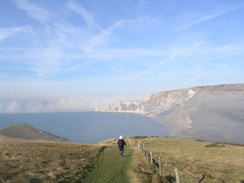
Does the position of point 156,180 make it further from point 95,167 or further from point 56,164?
point 56,164

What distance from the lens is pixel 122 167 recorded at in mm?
18609

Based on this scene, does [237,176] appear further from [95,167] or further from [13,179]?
[13,179]

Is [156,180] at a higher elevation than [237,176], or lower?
higher

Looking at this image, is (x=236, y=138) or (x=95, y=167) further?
(x=236, y=138)

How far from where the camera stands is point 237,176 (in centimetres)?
2136

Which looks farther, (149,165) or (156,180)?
(149,165)

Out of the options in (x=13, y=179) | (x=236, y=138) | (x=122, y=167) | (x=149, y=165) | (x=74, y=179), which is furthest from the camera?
(x=236, y=138)

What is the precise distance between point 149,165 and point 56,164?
879 cm

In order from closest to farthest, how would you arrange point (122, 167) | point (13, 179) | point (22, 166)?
point (13, 179), point (22, 166), point (122, 167)

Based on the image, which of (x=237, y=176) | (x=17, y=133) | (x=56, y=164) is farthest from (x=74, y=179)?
(x=17, y=133)

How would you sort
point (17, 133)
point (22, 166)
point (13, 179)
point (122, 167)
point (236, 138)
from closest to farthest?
point (13, 179) → point (22, 166) → point (122, 167) → point (17, 133) → point (236, 138)

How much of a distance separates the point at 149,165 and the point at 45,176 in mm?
9981

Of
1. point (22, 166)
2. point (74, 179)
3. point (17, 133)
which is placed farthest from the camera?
point (17, 133)

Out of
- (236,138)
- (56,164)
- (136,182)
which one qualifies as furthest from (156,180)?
(236,138)
